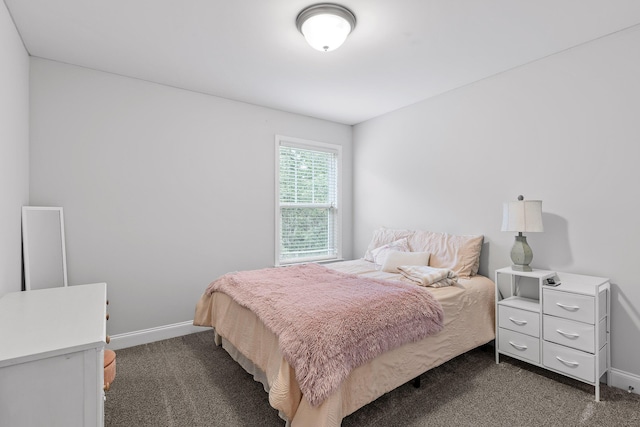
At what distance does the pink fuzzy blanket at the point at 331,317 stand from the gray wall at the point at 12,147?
4.59ft

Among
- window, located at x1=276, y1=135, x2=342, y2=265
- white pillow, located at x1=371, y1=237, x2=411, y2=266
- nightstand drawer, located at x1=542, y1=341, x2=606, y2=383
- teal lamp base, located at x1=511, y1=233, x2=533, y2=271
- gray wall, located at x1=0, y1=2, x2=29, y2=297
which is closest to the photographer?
gray wall, located at x1=0, y1=2, x2=29, y2=297

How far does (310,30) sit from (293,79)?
101 centimetres

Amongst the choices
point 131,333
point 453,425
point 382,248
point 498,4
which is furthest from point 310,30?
point 131,333

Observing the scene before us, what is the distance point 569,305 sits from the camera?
221cm

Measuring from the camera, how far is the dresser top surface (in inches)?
43.9

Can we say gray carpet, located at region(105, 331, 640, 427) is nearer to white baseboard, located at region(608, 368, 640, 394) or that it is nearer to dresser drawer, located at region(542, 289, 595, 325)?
white baseboard, located at region(608, 368, 640, 394)

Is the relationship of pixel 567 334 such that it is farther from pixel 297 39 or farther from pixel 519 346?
pixel 297 39

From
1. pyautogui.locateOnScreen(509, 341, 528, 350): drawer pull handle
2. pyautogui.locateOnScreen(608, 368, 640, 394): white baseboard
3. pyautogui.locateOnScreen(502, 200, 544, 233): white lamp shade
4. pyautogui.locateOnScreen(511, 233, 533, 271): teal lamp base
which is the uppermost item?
pyautogui.locateOnScreen(502, 200, 544, 233): white lamp shade

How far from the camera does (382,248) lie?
3.63m

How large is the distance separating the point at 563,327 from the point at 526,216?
33.1 inches

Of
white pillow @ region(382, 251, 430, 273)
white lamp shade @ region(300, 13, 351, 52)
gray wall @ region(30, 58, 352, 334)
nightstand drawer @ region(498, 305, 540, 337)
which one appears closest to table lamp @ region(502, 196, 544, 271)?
nightstand drawer @ region(498, 305, 540, 337)

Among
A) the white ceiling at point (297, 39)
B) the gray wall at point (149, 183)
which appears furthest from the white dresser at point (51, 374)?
the white ceiling at point (297, 39)

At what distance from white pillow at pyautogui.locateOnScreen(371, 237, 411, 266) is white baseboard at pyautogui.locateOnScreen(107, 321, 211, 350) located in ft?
6.80

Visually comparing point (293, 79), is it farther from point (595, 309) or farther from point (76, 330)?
point (595, 309)
